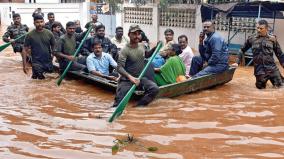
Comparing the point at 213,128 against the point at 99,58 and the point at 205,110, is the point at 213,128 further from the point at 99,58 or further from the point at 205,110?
the point at 99,58

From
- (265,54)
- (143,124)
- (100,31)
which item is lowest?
(143,124)

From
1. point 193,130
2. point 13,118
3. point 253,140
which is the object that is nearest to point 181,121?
point 193,130

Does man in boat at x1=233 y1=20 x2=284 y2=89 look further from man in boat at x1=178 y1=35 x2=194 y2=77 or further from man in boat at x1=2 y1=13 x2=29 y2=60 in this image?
man in boat at x1=2 y1=13 x2=29 y2=60

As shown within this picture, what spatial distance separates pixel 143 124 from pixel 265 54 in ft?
11.1

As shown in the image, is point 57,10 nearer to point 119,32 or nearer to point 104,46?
point 119,32

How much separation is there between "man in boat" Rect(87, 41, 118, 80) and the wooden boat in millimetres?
165

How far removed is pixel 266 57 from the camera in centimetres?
812

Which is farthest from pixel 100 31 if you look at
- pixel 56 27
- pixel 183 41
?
pixel 183 41

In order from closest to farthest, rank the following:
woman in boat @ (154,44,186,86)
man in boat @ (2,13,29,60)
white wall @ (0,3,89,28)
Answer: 1. woman in boat @ (154,44,186,86)
2. man in boat @ (2,13,29,60)
3. white wall @ (0,3,89,28)

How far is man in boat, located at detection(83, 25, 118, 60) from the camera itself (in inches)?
376

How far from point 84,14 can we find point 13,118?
18.7 m

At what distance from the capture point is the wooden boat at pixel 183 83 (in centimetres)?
721

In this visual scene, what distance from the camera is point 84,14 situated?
24.5m

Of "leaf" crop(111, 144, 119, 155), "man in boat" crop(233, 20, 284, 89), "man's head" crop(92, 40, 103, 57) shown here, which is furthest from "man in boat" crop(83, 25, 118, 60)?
"leaf" crop(111, 144, 119, 155)
